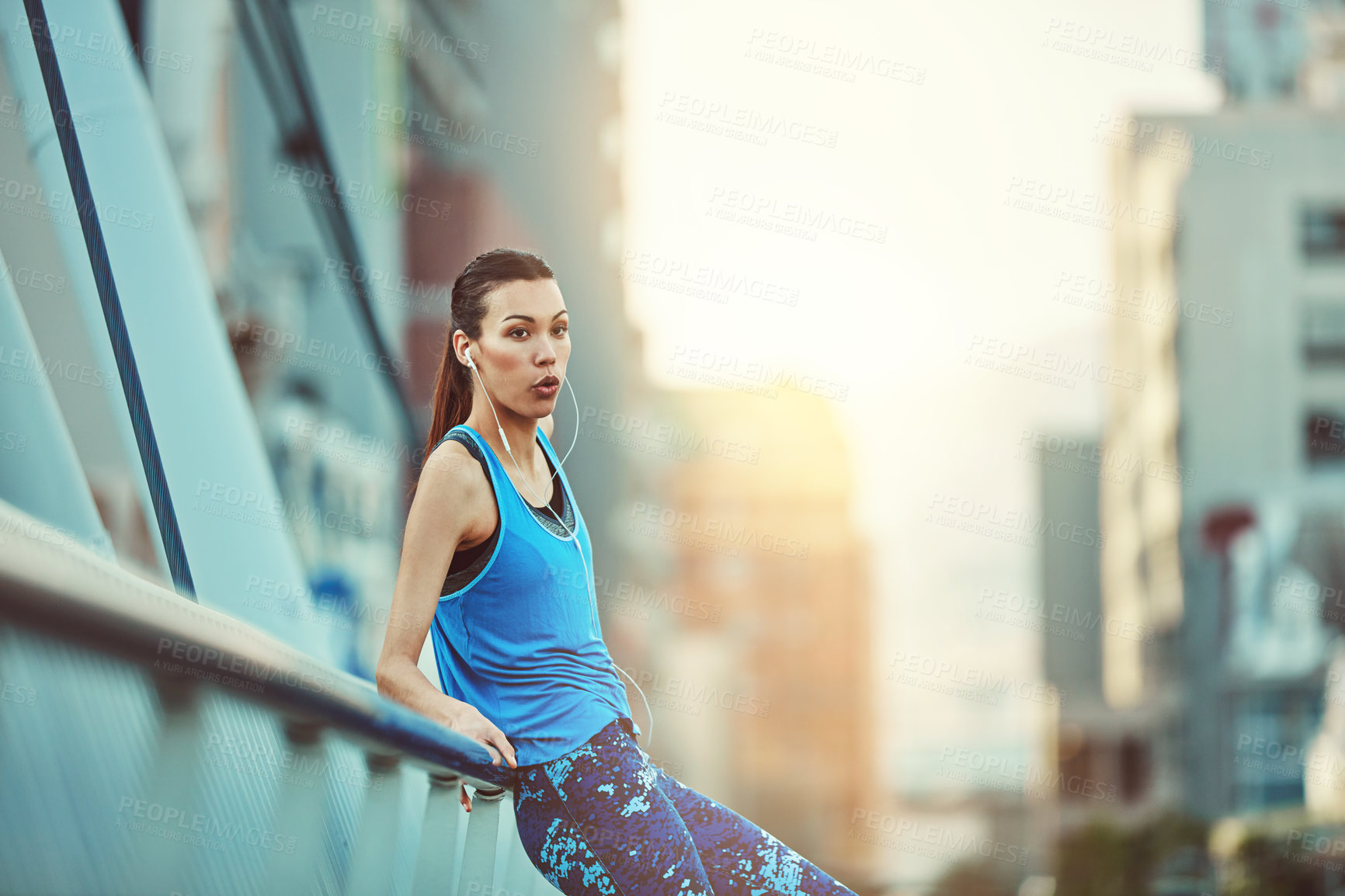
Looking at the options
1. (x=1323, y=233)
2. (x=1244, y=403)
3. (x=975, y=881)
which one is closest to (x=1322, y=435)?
(x=1244, y=403)

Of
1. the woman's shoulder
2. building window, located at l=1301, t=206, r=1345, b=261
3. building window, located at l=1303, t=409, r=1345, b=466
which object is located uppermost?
building window, located at l=1301, t=206, r=1345, b=261

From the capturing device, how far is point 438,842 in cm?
211

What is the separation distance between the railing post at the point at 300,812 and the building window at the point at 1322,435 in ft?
172

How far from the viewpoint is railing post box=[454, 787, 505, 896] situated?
2096 millimetres

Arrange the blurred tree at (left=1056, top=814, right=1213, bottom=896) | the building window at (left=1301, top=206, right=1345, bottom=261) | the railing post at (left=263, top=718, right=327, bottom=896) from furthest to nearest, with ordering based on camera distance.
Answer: the building window at (left=1301, top=206, right=1345, bottom=261), the blurred tree at (left=1056, top=814, right=1213, bottom=896), the railing post at (left=263, top=718, right=327, bottom=896)

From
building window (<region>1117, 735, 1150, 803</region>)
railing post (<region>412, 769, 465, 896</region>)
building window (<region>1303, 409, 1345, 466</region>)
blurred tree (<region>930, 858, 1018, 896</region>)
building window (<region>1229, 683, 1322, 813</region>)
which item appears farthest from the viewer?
building window (<region>1117, 735, 1150, 803</region>)

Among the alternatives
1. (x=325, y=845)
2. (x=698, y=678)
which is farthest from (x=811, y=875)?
(x=698, y=678)

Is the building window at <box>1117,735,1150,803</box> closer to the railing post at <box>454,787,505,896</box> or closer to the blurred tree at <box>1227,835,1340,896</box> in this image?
the blurred tree at <box>1227,835,1340,896</box>

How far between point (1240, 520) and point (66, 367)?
47538mm

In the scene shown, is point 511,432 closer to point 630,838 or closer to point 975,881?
point 630,838

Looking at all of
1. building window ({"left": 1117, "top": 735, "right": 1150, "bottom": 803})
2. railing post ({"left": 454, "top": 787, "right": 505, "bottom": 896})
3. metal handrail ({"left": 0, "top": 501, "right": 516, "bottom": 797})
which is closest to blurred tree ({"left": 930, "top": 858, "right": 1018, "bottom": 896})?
building window ({"left": 1117, "top": 735, "right": 1150, "bottom": 803})

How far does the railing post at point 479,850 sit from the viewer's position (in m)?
2.10

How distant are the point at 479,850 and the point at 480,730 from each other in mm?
436

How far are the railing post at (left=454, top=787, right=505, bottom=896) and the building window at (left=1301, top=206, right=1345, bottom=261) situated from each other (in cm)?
5441
